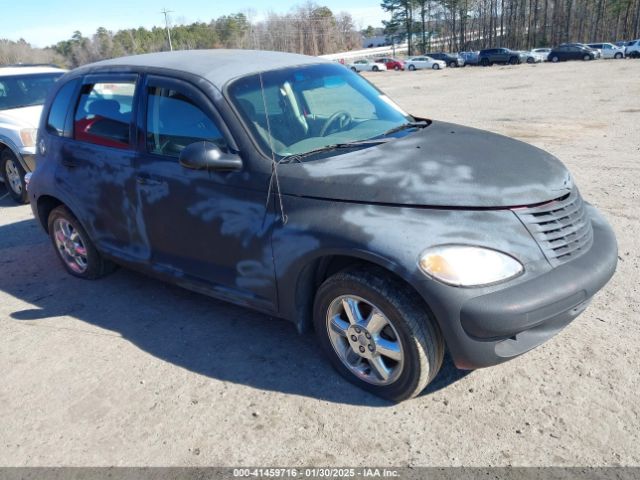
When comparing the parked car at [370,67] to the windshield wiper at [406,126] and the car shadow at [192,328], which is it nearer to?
the car shadow at [192,328]

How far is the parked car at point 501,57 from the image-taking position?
50.1 meters

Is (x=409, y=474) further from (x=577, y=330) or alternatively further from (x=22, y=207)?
(x=22, y=207)

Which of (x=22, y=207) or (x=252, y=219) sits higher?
(x=252, y=219)

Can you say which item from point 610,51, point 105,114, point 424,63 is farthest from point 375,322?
point 424,63

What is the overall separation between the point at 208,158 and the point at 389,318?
1424 mm

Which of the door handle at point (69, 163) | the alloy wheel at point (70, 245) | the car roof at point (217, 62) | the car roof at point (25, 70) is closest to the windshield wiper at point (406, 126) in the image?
the car roof at point (217, 62)

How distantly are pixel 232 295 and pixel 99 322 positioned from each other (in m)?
1.38

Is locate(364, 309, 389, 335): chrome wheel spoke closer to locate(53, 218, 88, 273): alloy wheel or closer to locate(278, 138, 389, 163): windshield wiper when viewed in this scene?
locate(278, 138, 389, 163): windshield wiper

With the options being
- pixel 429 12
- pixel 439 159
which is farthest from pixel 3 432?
pixel 429 12

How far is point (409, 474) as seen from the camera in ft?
8.33

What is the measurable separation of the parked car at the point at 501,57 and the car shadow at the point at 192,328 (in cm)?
5219

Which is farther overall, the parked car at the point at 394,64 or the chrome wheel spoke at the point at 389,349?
the parked car at the point at 394,64

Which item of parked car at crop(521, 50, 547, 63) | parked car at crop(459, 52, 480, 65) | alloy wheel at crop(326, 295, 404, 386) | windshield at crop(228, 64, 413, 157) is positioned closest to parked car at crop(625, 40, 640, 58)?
parked car at crop(521, 50, 547, 63)

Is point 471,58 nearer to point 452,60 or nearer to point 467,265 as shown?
point 452,60
